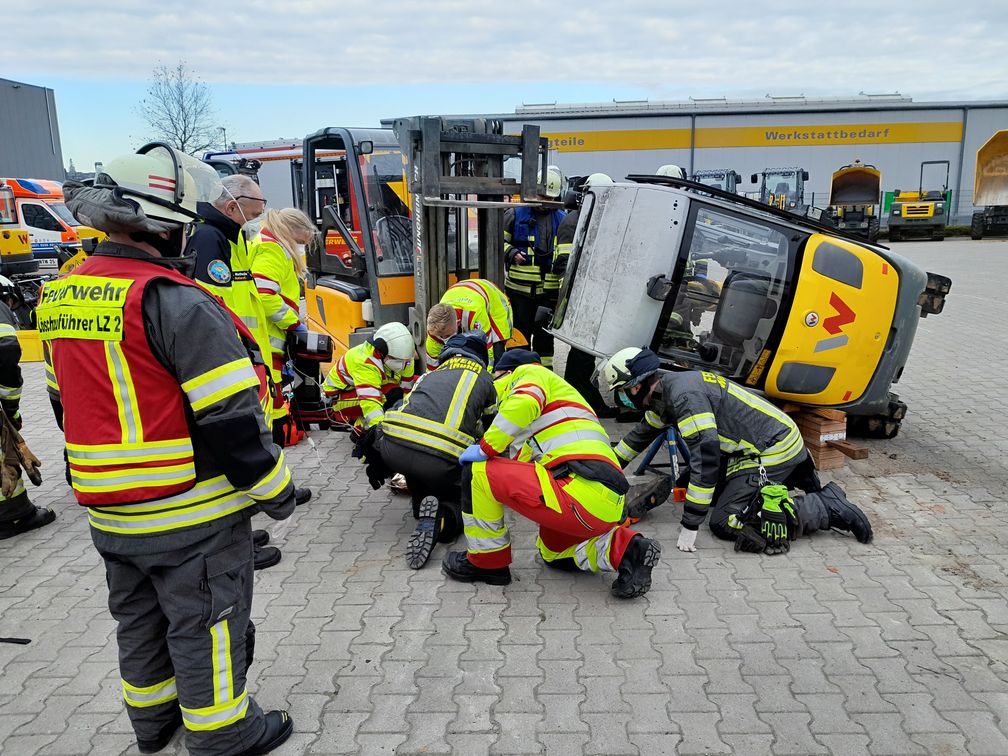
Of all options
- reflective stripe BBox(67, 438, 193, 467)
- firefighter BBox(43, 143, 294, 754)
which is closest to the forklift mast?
firefighter BBox(43, 143, 294, 754)

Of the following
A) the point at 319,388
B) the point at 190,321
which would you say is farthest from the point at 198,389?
the point at 319,388

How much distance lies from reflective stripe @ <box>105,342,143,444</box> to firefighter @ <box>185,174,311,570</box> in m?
1.52

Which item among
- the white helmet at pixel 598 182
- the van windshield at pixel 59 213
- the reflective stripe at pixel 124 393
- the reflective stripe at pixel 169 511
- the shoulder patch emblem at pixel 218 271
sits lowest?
the reflective stripe at pixel 169 511

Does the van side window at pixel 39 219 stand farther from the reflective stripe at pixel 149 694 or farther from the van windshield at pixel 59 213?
the reflective stripe at pixel 149 694

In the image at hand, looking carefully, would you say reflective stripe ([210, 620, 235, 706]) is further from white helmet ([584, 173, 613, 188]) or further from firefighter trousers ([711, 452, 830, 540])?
white helmet ([584, 173, 613, 188])

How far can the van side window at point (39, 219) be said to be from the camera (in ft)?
49.2

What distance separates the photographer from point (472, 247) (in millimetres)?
6355

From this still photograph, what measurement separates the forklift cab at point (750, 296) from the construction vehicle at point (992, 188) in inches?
825

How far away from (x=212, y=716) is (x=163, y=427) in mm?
961

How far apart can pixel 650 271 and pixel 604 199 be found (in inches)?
27.2

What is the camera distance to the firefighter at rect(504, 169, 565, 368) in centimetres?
652

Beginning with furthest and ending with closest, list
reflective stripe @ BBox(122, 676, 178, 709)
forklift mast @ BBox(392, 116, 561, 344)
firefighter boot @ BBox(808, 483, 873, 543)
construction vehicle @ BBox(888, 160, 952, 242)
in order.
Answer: construction vehicle @ BBox(888, 160, 952, 242)
forklift mast @ BBox(392, 116, 561, 344)
firefighter boot @ BBox(808, 483, 873, 543)
reflective stripe @ BBox(122, 676, 178, 709)

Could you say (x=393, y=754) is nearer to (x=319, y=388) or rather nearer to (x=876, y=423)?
(x=319, y=388)

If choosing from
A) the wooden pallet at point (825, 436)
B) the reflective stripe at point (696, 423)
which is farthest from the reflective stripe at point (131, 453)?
the wooden pallet at point (825, 436)
